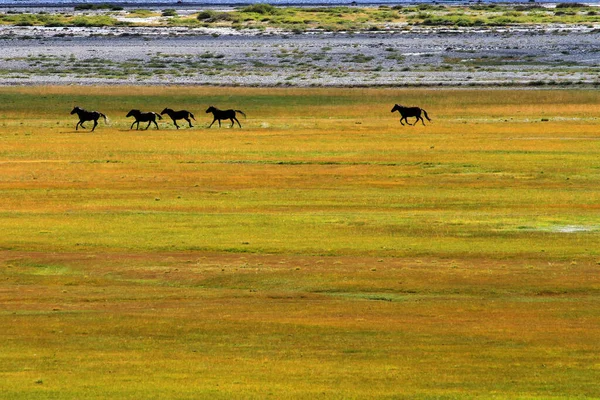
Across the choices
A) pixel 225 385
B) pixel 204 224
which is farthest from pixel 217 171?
pixel 225 385

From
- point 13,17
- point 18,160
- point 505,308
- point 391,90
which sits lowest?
point 13,17

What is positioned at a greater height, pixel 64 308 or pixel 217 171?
pixel 64 308

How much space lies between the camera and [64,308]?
19.4 m

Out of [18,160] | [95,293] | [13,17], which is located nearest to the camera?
[95,293]

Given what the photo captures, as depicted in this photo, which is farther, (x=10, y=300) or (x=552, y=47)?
(x=552, y=47)

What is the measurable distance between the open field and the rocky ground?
24609 mm

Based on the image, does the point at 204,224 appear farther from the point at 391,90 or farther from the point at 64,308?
the point at 391,90

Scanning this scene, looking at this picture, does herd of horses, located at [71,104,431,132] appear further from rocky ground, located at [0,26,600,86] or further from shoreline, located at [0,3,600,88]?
rocky ground, located at [0,26,600,86]

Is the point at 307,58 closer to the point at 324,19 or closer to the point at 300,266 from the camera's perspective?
the point at 324,19

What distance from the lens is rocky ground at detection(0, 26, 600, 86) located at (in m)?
70.9

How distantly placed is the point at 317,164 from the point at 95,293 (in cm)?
1852

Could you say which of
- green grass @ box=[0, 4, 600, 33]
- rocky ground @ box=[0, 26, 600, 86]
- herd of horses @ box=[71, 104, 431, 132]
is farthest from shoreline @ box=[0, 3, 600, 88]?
herd of horses @ box=[71, 104, 431, 132]

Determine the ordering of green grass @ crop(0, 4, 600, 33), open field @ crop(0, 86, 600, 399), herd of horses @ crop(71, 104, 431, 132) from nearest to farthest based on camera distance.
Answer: open field @ crop(0, 86, 600, 399), herd of horses @ crop(71, 104, 431, 132), green grass @ crop(0, 4, 600, 33)

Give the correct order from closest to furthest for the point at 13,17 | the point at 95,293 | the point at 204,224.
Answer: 1. the point at 95,293
2. the point at 204,224
3. the point at 13,17
